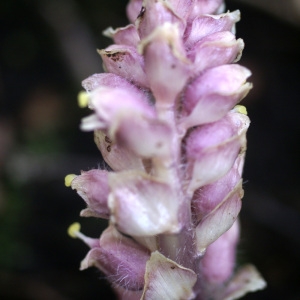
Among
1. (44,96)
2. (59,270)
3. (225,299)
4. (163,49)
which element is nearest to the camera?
(163,49)

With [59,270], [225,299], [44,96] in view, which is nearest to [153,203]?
[225,299]

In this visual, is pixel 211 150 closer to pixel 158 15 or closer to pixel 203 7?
pixel 158 15

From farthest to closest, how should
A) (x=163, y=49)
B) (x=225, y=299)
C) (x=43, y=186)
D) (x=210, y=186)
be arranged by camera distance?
(x=43, y=186)
(x=225, y=299)
(x=210, y=186)
(x=163, y=49)

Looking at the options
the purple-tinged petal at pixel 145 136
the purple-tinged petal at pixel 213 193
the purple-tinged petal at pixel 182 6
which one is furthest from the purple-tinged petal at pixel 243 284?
the purple-tinged petal at pixel 182 6

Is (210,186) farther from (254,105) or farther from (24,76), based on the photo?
(24,76)

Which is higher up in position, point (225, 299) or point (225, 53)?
point (225, 53)

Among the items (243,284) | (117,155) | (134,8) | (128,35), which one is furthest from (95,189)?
(243,284)

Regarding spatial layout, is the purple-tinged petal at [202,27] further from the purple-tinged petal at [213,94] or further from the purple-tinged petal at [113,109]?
the purple-tinged petal at [113,109]
